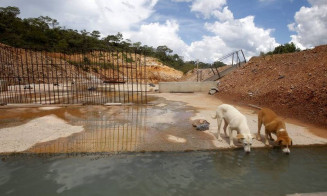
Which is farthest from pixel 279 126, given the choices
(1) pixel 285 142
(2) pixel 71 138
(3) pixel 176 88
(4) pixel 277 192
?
(3) pixel 176 88

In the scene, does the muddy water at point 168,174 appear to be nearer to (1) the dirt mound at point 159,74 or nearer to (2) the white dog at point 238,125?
(2) the white dog at point 238,125

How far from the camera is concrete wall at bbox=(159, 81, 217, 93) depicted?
2143 cm

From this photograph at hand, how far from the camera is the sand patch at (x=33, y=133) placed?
6.43 metres

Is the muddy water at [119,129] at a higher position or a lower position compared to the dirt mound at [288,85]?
lower

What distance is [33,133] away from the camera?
7.61 meters

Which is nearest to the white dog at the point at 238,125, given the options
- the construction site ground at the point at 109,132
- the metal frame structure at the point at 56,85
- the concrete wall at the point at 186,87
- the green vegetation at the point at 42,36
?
the construction site ground at the point at 109,132

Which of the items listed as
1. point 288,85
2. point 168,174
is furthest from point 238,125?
point 288,85

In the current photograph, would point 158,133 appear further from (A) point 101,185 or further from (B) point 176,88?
(B) point 176,88

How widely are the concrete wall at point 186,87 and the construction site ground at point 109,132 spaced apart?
1006cm

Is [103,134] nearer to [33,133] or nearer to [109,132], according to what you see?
[109,132]

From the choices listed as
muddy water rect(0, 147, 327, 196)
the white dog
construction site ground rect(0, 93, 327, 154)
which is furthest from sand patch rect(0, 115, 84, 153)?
the white dog

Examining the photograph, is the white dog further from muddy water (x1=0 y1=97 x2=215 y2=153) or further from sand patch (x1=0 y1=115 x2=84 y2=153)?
sand patch (x1=0 y1=115 x2=84 y2=153)

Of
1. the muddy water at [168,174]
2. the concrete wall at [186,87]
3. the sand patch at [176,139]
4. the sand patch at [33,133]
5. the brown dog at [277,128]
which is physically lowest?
the muddy water at [168,174]

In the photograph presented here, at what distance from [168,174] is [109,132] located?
3653 mm
